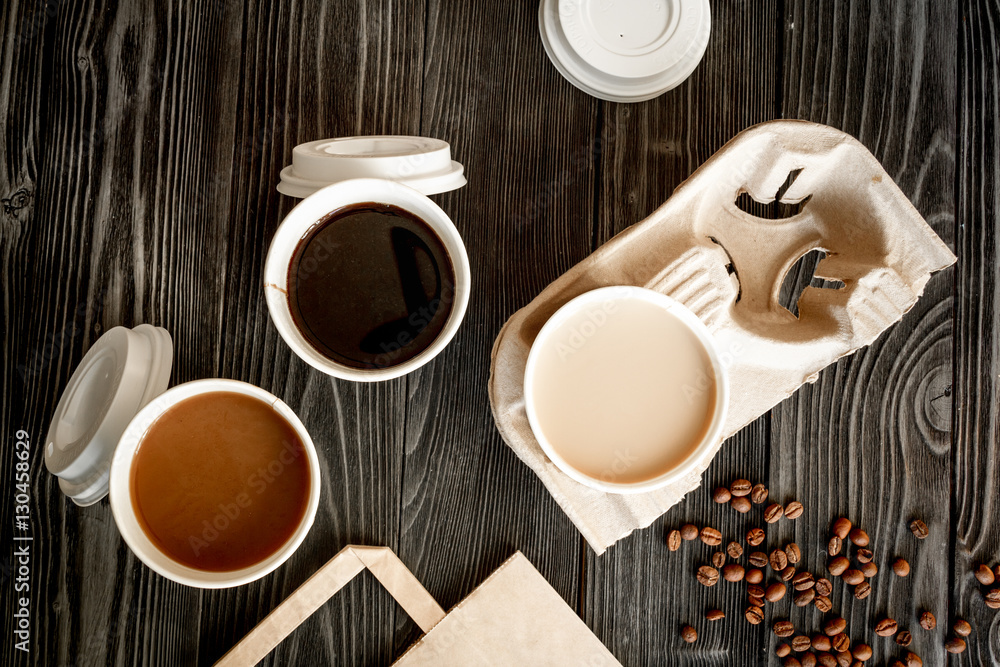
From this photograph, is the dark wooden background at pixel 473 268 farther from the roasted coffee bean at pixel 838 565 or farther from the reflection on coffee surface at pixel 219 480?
the reflection on coffee surface at pixel 219 480

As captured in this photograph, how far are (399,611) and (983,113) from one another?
113 centimetres

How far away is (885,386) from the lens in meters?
0.90

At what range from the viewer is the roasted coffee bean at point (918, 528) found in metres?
0.89

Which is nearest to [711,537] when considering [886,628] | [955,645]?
[886,628]

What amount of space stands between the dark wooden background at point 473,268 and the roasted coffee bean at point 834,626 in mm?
25

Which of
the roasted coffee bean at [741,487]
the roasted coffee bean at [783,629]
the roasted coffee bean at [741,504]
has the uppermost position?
the roasted coffee bean at [741,487]

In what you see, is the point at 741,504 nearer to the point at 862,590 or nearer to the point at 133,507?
the point at 862,590

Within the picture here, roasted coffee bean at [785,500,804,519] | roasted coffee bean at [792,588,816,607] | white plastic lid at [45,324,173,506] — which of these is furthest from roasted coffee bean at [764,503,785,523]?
white plastic lid at [45,324,173,506]

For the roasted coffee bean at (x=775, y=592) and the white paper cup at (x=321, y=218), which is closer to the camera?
the white paper cup at (x=321, y=218)

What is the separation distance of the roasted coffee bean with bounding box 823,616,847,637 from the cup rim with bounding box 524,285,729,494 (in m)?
0.47

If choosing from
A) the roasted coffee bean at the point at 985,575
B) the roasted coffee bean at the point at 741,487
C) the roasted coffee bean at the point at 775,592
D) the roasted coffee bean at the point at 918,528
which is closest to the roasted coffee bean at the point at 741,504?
the roasted coffee bean at the point at 741,487

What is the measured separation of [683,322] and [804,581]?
52cm

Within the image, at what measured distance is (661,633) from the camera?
884 mm

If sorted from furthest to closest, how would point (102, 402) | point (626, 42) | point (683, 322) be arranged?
point (626, 42) → point (102, 402) → point (683, 322)
